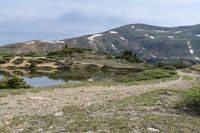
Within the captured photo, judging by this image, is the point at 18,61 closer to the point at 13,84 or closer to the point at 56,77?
the point at 56,77

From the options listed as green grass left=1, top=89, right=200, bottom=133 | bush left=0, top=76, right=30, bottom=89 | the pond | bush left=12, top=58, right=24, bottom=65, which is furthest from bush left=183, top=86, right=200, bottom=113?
bush left=12, top=58, right=24, bottom=65

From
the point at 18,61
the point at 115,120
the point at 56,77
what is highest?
the point at 115,120

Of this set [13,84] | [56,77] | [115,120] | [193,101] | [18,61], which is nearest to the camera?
[115,120]

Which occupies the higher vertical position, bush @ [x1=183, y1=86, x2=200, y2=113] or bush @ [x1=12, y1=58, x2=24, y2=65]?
bush @ [x1=183, y1=86, x2=200, y2=113]

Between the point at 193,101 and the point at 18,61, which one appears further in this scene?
the point at 18,61

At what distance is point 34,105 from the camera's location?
65.0 feet

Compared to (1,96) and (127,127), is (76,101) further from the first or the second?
(127,127)

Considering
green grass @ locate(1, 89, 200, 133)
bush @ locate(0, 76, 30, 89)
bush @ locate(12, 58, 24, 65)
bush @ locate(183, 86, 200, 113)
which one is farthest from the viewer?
bush @ locate(12, 58, 24, 65)

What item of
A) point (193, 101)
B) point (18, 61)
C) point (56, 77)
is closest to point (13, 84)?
point (193, 101)

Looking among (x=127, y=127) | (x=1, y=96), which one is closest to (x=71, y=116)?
(x=127, y=127)

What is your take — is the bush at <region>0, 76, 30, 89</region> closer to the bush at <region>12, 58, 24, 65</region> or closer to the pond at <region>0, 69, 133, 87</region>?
the pond at <region>0, 69, 133, 87</region>

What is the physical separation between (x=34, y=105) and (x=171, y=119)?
769cm

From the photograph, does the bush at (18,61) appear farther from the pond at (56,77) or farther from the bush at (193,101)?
the bush at (193,101)

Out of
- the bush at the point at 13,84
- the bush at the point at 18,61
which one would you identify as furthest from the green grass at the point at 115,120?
the bush at the point at 18,61
